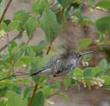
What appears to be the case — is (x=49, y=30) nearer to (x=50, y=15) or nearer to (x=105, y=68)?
(x=50, y=15)

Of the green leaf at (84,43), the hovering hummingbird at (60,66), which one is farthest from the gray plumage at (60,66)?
the green leaf at (84,43)

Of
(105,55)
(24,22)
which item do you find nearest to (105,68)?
(24,22)

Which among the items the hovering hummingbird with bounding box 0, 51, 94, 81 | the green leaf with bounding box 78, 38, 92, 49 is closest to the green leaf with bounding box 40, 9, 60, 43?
the hovering hummingbird with bounding box 0, 51, 94, 81

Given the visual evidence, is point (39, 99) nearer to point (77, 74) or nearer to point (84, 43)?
point (77, 74)

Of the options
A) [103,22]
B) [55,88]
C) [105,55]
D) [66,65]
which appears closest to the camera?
[66,65]

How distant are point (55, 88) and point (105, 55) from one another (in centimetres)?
401

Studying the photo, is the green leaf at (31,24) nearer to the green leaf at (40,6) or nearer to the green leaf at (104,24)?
the green leaf at (40,6)

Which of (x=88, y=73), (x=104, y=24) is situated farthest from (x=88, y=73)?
(x=104, y=24)

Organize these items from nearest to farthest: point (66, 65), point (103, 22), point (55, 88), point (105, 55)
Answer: point (66, 65) < point (103, 22) < point (55, 88) < point (105, 55)

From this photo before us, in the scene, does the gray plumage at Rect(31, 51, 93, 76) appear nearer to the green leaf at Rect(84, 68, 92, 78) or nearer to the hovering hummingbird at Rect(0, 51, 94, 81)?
the hovering hummingbird at Rect(0, 51, 94, 81)

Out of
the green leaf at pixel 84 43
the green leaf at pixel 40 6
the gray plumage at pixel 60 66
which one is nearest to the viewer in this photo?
the gray plumage at pixel 60 66

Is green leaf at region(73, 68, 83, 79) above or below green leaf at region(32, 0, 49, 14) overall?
below

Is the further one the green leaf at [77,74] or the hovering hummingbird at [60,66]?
the green leaf at [77,74]

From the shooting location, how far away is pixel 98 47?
3.35ft
